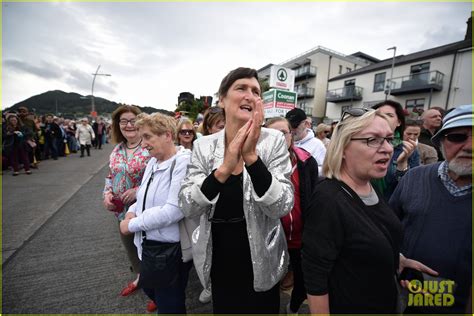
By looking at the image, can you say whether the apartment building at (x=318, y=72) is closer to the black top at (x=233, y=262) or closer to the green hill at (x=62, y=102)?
Answer: the black top at (x=233, y=262)

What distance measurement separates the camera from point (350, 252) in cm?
125

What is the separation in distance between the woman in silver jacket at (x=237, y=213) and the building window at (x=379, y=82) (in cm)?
3142

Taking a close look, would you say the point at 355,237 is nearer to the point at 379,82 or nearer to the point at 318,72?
the point at 379,82

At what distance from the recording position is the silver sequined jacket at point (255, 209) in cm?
140

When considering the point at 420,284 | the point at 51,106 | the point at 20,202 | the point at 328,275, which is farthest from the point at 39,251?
the point at 51,106

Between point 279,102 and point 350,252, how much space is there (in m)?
6.67

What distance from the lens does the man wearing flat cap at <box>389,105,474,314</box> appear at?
4.24 ft

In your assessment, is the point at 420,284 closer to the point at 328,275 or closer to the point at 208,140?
the point at 328,275

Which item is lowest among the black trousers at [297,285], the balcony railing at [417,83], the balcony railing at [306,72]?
the black trousers at [297,285]

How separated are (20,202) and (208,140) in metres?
6.35

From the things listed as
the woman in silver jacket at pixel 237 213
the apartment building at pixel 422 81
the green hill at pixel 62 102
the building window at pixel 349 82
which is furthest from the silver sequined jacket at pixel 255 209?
the green hill at pixel 62 102

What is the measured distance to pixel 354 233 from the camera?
1228 mm

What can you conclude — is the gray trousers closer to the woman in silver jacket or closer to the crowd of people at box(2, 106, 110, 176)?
the woman in silver jacket

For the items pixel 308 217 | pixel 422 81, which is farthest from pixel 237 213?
pixel 422 81
